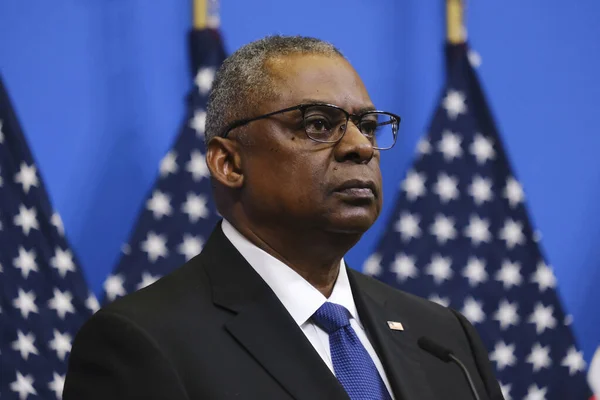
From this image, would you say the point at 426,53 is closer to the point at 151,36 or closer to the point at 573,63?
the point at 573,63

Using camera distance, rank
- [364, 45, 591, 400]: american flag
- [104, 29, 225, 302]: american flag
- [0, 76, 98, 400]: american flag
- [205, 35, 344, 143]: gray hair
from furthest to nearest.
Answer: [364, 45, 591, 400]: american flag, [104, 29, 225, 302]: american flag, [0, 76, 98, 400]: american flag, [205, 35, 344, 143]: gray hair

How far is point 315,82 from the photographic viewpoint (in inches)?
74.2

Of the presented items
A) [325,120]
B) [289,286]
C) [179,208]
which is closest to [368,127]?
[325,120]

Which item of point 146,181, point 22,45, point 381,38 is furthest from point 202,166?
point 381,38

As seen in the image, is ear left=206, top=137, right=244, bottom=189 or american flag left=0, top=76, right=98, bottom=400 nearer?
ear left=206, top=137, right=244, bottom=189

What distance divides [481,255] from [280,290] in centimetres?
179

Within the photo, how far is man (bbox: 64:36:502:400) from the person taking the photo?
5.24ft

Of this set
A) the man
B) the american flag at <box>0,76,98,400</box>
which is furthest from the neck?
the american flag at <box>0,76,98,400</box>

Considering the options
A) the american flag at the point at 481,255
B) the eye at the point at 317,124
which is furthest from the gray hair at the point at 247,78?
the american flag at the point at 481,255

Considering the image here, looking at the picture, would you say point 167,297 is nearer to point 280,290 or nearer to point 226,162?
point 280,290

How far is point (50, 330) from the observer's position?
2.75 metres

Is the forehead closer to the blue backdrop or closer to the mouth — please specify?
the mouth

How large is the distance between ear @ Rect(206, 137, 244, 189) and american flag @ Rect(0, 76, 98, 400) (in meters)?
Result: 1.03

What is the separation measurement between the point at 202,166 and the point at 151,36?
533 millimetres
